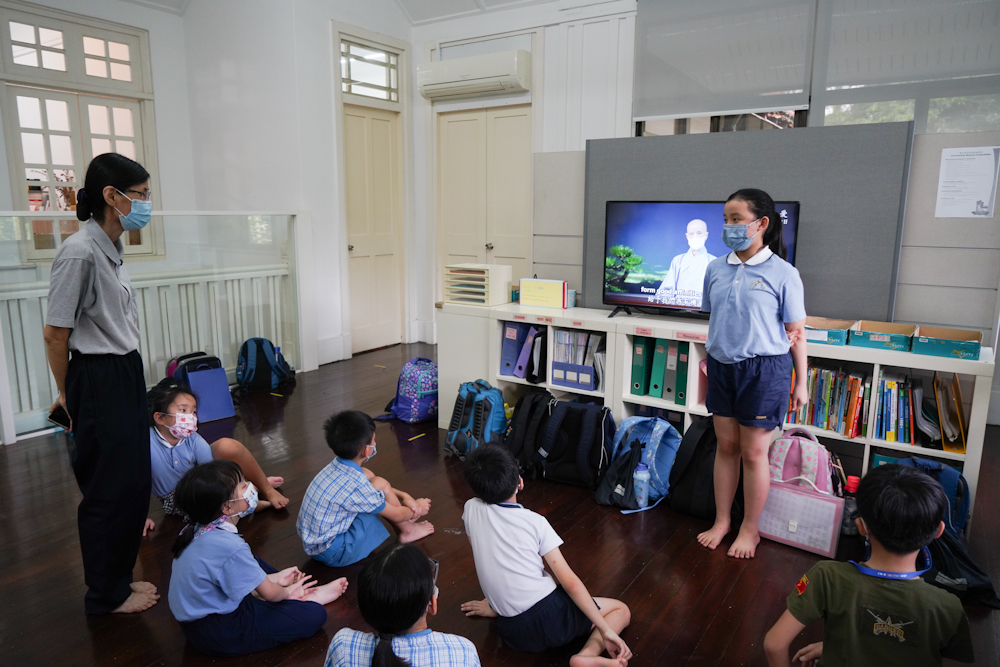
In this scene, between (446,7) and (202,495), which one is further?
(446,7)

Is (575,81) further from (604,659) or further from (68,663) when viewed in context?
(68,663)

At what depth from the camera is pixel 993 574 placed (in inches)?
93.7

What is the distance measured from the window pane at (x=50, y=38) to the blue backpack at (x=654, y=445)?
5.39 metres

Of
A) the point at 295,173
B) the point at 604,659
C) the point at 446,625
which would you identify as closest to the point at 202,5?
the point at 295,173

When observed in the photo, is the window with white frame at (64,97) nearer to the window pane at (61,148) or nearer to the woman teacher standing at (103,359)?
the window pane at (61,148)

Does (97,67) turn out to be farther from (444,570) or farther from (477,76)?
(444,570)

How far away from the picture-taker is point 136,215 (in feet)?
6.43

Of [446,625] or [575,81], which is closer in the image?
[446,625]

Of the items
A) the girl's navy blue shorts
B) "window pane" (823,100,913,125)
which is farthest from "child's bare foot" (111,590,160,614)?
"window pane" (823,100,913,125)

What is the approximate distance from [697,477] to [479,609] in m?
1.18

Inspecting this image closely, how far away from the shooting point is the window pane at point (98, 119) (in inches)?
217

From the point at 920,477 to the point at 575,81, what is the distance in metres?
4.39

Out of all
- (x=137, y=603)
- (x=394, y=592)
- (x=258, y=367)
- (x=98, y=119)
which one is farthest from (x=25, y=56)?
(x=394, y=592)

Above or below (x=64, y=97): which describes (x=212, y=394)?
below
